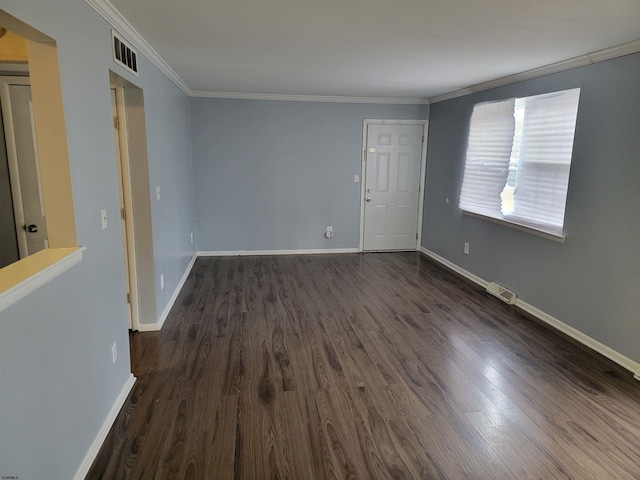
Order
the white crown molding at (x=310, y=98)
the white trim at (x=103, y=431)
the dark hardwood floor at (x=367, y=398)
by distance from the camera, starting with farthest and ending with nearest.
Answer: the white crown molding at (x=310, y=98)
the dark hardwood floor at (x=367, y=398)
the white trim at (x=103, y=431)

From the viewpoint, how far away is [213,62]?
11.9ft

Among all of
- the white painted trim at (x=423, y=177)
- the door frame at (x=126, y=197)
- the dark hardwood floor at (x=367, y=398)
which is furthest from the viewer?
the white painted trim at (x=423, y=177)

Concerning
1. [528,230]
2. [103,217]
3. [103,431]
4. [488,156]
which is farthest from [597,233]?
[103,431]

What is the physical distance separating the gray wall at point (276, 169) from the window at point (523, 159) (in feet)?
5.72

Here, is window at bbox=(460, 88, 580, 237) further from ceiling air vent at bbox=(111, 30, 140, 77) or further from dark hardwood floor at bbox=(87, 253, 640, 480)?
ceiling air vent at bbox=(111, 30, 140, 77)

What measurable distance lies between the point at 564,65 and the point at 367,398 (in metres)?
3.24

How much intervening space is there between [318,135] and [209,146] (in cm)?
161

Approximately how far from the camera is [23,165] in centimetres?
288

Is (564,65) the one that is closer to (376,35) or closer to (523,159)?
(523,159)

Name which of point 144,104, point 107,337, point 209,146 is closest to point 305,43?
point 144,104

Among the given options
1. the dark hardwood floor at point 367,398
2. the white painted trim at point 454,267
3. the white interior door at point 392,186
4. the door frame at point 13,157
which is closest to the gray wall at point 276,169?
the white interior door at point 392,186

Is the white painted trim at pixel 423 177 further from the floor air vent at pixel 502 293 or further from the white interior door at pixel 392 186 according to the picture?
the floor air vent at pixel 502 293

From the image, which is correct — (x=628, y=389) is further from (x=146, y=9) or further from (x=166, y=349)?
(x=146, y=9)

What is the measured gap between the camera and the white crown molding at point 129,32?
219 cm
